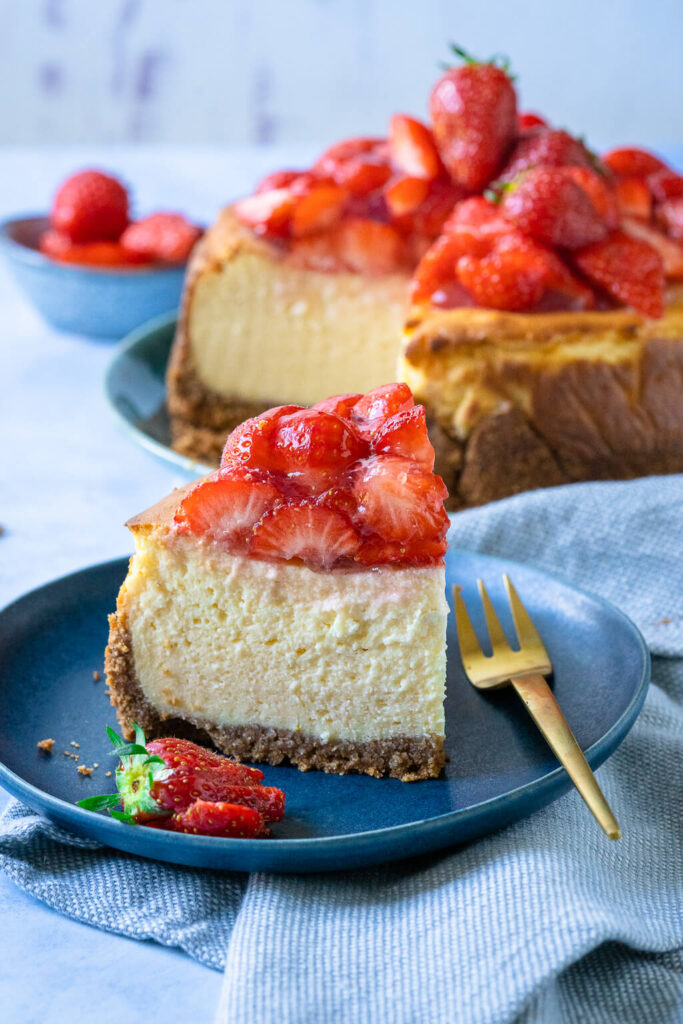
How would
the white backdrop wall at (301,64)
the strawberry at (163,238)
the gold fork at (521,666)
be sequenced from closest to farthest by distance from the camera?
the gold fork at (521,666) < the strawberry at (163,238) < the white backdrop wall at (301,64)

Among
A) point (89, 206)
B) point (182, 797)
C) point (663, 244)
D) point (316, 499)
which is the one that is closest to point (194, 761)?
point (182, 797)

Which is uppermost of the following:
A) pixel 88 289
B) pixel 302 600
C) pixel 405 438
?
pixel 405 438

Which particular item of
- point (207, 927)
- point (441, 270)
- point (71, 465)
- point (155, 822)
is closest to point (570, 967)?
point (207, 927)

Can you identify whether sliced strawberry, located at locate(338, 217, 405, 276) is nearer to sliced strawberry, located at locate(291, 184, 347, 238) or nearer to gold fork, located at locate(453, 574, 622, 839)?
sliced strawberry, located at locate(291, 184, 347, 238)

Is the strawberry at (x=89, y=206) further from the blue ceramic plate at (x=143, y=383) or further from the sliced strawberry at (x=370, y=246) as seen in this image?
the sliced strawberry at (x=370, y=246)

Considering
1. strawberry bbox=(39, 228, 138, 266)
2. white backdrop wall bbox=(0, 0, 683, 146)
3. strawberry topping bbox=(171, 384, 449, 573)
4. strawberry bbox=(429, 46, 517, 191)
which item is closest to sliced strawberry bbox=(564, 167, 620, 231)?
strawberry bbox=(429, 46, 517, 191)

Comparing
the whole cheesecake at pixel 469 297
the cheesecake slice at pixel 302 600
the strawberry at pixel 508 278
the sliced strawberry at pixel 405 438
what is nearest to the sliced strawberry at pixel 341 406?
the cheesecake slice at pixel 302 600

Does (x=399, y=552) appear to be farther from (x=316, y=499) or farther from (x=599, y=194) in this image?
(x=599, y=194)

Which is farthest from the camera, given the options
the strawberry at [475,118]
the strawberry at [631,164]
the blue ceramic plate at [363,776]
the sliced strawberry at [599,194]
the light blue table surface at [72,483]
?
the strawberry at [631,164]
